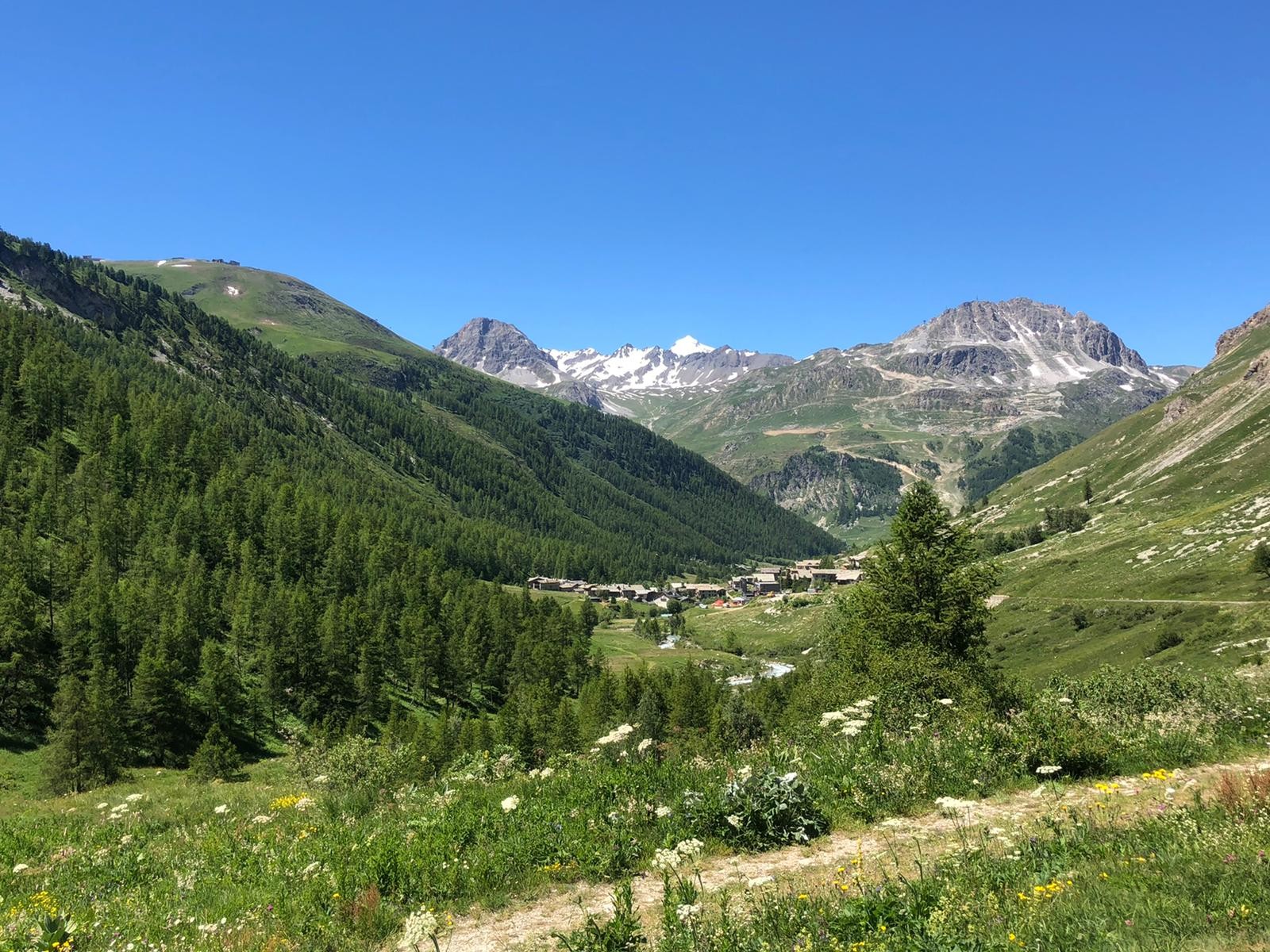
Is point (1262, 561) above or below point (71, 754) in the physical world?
above

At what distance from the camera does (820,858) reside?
9852 millimetres

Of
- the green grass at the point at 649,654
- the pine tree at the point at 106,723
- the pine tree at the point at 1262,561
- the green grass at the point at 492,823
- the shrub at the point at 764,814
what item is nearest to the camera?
the green grass at the point at 492,823

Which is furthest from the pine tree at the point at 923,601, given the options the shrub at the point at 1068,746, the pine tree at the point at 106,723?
the pine tree at the point at 106,723

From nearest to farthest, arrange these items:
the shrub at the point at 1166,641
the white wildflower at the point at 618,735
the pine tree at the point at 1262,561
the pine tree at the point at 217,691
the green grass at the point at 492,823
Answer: the green grass at the point at 492,823 → the white wildflower at the point at 618,735 → the pine tree at the point at 217,691 → the shrub at the point at 1166,641 → the pine tree at the point at 1262,561

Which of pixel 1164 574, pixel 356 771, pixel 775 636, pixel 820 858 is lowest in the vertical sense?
pixel 775 636

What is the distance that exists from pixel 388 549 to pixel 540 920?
5595 inches

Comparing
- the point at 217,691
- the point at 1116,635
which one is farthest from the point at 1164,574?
the point at 217,691

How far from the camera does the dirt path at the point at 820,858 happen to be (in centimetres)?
866

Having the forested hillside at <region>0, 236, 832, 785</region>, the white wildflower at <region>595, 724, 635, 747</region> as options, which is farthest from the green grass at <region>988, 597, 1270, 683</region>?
the forested hillside at <region>0, 236, 832, 785</region>

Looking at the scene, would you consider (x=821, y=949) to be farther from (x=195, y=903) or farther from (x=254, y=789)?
(x=254, y=789)

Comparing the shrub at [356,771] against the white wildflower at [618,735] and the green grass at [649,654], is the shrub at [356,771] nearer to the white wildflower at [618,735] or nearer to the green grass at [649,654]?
→ the white wildflower at [618,735]

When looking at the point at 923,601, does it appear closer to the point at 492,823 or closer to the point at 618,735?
the point at 618,735

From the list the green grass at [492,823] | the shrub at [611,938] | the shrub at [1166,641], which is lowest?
the shrub at [1166,641]

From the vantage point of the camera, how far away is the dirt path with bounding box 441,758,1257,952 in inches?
341
